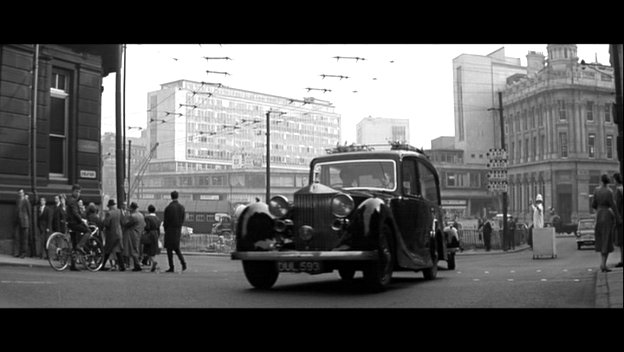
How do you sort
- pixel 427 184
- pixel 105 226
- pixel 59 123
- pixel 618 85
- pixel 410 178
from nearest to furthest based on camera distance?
pixel 618 85 < pixel 59 123 < pixel 105 226 < pixel 427 184 < pixel 410 178

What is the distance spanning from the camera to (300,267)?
4.27 m

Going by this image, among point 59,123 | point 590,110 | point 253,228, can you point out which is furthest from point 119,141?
point 590,110

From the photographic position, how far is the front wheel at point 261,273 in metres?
4.20

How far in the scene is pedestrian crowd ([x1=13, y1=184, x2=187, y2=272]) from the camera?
3.88 meters

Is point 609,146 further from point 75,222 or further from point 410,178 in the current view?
point 75,222

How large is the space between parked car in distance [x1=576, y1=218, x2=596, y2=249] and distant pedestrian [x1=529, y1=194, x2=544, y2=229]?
0.69 ft

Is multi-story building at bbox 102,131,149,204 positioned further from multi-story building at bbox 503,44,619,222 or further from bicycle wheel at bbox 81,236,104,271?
multi-story building at bbox 503,44,619,222

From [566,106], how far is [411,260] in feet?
6.08

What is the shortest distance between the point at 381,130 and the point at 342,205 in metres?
0.67

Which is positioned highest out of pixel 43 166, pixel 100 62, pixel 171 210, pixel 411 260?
pixel 100 62
